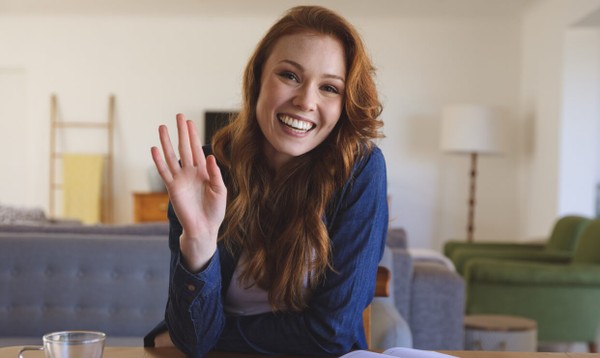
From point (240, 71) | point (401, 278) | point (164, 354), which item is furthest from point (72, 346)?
point (240, 71)

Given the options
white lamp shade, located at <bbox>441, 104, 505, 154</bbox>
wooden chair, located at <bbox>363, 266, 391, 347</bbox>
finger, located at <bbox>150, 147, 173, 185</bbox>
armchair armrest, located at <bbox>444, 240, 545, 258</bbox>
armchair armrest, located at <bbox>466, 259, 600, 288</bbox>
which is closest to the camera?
finger, located at <bbox>150, 147, 173, 185</bbox>

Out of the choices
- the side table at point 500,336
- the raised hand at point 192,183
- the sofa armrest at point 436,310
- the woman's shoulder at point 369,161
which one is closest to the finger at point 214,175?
the raised hand at point 192,183

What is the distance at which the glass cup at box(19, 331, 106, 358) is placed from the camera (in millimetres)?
918

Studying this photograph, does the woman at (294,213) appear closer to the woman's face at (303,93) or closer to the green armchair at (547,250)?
the woman's face at (303,93)

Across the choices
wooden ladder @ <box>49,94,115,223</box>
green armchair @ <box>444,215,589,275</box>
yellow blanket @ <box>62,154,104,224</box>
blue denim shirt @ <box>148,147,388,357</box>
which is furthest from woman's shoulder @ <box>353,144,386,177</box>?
wooden ladder @ <box>49,94,115,223</box>

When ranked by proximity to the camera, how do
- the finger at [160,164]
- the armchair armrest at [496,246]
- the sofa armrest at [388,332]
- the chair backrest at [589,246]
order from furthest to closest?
the armchair armrest at [496,246] → the chair backrest at [589,246] → the sofa armrest at [388,332] → the finger at [160,164]

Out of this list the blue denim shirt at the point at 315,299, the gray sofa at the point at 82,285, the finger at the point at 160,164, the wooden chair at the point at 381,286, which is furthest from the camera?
the gray sofa at the point at 82,285

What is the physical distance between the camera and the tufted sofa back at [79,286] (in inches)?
111

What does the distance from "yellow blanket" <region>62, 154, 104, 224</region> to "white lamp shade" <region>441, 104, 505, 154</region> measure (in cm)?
340

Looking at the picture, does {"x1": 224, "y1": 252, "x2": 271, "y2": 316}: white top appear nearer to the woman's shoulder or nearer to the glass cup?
the woman's shoulder

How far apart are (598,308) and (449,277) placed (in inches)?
52.3

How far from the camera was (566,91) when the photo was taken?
21.4 ft

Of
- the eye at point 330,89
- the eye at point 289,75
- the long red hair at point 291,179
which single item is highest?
the eye at point 289,75

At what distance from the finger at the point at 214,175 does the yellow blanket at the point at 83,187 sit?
7.20 m
